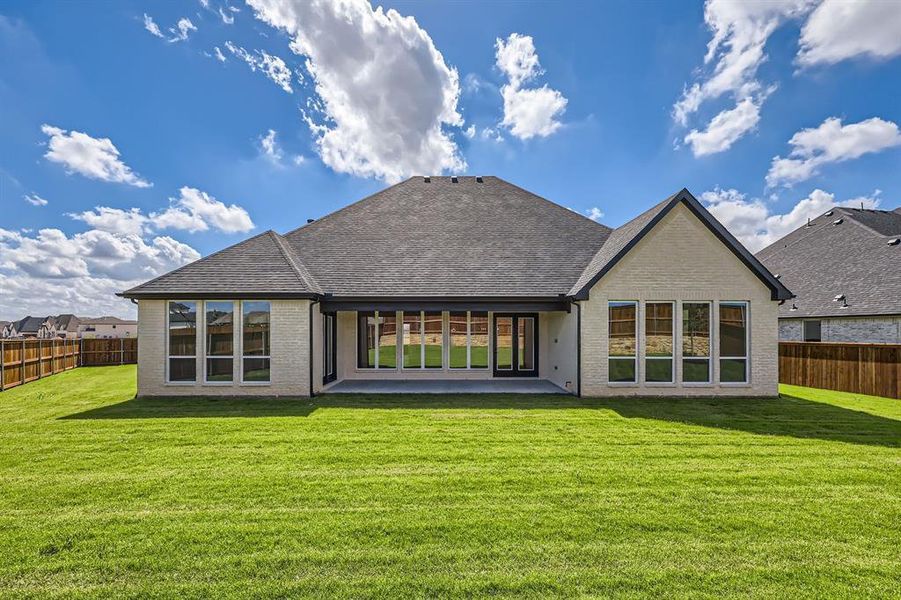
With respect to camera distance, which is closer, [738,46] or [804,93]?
[738,46]

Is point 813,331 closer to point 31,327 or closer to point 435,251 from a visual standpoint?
point 435,251

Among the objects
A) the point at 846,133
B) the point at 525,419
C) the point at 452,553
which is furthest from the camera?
the point at 846,133

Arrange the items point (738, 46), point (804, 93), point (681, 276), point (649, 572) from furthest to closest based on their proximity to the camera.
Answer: point (804, 93)
point (738, 46)
point (681, 276)
point (649, 572)

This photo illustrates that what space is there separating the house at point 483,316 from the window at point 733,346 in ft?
0.12

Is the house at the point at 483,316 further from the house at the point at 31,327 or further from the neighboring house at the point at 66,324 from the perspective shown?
the neighboring house at the point at 66,324

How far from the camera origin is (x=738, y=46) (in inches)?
555

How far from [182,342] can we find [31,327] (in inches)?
4026

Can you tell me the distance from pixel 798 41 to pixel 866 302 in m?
10.9

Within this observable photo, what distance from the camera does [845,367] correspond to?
545 inches

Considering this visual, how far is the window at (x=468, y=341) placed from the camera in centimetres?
1533

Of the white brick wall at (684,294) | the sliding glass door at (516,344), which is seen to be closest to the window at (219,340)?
the sliding glass door at (516,344)

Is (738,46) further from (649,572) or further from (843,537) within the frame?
(649,572)

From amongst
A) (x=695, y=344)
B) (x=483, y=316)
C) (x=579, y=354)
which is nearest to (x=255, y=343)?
(x=483, y=316)

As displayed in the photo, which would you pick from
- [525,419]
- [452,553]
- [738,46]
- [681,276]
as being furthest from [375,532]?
[738,46]
